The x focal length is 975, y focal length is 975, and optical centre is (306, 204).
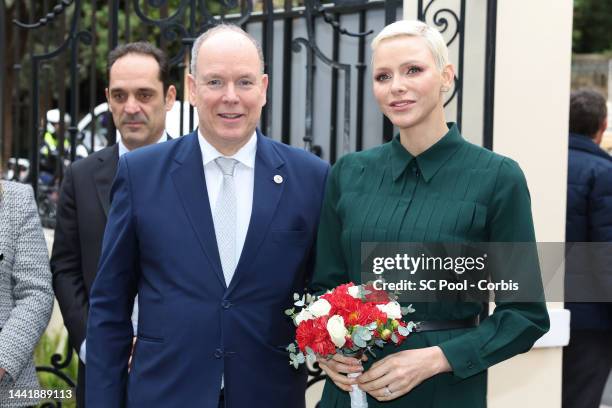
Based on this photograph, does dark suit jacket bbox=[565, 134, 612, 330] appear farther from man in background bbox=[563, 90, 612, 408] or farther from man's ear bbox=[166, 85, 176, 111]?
man's ear bbox=[166, 85, 176, 111]

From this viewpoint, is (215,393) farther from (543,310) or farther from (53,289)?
(53,289)

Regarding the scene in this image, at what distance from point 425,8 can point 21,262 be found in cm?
230

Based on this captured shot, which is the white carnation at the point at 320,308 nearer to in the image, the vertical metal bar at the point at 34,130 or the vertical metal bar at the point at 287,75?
the vertical metal bar at the point at 287,75

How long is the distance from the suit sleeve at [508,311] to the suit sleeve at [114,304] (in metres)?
1.13

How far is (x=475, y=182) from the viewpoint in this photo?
2979mm

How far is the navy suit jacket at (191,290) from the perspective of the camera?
128 inches

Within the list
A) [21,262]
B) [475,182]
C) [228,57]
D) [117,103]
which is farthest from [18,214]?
[475,182]

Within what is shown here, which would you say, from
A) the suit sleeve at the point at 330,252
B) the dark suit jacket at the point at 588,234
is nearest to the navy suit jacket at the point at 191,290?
the suit sleeve at the point at 330,252

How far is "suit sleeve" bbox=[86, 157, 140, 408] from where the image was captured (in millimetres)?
3330

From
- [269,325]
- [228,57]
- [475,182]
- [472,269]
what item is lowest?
[269,325]

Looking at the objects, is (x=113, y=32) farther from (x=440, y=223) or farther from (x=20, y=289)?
(x=440, y=223)

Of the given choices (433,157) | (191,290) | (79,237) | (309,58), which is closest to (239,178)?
(191,290)

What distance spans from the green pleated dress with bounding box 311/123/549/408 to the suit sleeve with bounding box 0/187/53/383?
1.37 metres

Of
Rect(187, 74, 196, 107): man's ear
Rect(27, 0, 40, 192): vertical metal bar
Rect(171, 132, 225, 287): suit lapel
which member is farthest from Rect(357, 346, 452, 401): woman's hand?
Rect(27, 0, 40, 192): vertical metal bar
